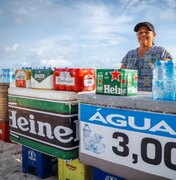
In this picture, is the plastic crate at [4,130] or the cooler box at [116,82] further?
the plastic crate at [4,130]

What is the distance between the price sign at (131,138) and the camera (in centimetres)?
228

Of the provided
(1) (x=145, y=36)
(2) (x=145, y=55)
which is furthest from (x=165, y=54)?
(1) (x=145, y=36)

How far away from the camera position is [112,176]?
2947mm

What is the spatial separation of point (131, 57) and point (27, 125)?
1935 millimetres

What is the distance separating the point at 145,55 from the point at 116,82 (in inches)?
56.4

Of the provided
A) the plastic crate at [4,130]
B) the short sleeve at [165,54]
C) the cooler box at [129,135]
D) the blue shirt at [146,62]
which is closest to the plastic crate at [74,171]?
the cooler box at [129,135]

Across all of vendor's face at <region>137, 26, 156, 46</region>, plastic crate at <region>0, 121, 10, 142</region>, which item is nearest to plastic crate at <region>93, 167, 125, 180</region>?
vendor's face at <region>137, 26, 156, 46</region>

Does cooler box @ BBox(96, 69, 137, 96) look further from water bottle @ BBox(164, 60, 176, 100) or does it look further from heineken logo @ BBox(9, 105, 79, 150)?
heineken logo @ BBox(9, 105, 79, 150)

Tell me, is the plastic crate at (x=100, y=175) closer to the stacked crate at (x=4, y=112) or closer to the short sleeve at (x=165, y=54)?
the short sleeve at (x=165, y=54)

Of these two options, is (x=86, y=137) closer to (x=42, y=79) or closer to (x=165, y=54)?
(x=42, y=79)

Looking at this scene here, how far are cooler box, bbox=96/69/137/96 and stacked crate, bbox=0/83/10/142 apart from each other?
8.36 ft

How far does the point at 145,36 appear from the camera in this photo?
390 cm

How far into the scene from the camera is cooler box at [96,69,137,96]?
2.67 metres

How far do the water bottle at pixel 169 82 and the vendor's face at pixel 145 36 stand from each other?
5.04 feet
